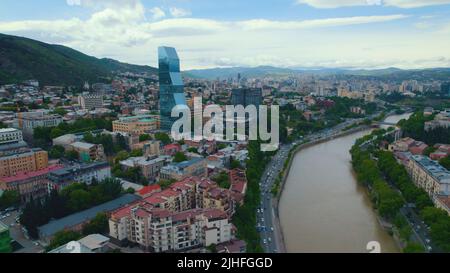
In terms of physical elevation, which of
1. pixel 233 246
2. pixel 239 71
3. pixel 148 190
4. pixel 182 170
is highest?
pixel 239 71

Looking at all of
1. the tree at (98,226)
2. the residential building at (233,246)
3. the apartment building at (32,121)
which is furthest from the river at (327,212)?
the apartment building at (32,121)

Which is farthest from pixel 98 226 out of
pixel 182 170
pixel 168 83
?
pixel 168 83

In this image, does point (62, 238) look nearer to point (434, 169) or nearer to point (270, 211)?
point (270, 211)

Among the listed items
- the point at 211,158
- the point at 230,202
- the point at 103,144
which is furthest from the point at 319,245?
the point at 103,144

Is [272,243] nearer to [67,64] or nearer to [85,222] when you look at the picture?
[85,222]

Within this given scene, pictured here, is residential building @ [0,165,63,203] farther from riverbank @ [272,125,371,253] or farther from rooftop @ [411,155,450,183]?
rooftop @ [411,155,450,183]

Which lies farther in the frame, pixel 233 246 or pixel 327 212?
pixel 327 212
